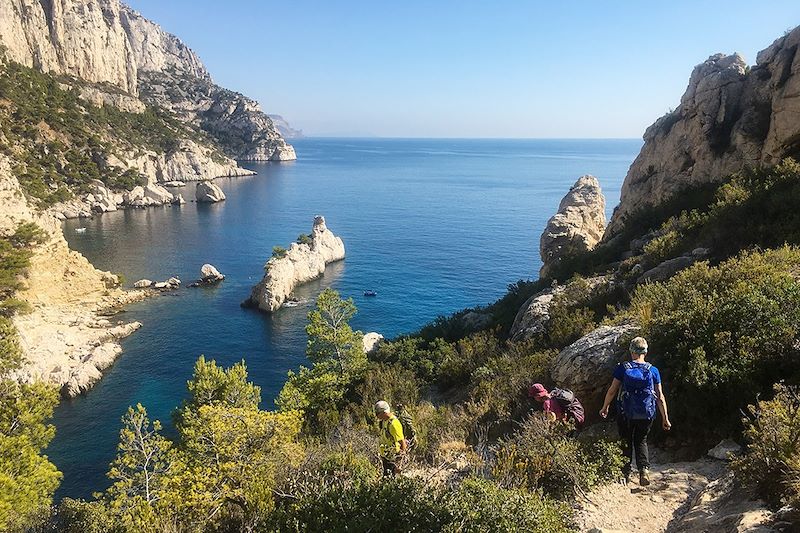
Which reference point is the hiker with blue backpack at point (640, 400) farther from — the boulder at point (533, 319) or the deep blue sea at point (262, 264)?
the deep blue sea at point (262, 264)

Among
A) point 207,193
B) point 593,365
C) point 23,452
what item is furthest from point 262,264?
point 593,365

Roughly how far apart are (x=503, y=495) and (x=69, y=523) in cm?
1604

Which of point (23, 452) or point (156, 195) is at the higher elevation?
point (156, 195)

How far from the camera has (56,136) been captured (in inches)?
3487

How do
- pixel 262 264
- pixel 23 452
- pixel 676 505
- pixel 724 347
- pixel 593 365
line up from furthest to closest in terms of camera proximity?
pixel 262 264
pixel 23 452
pixel 593 365
pixel 724 347
pixel 676 505

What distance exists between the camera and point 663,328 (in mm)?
9438

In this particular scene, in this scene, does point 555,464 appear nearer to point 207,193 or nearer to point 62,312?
point 62,312

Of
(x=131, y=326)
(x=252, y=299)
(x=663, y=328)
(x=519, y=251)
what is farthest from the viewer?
(x=519, y=251)

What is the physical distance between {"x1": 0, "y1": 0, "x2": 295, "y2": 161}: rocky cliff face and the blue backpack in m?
127

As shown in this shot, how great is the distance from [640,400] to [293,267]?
4925 centimetres

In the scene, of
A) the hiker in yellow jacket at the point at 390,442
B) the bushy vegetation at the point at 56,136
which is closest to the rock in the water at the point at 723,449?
the hiker in yellow jacket at the point at 390,442

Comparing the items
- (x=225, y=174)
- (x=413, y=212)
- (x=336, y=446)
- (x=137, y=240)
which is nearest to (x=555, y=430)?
(x=336, y=446)

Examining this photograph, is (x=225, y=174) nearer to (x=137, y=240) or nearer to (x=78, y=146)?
(x=78, y=146)

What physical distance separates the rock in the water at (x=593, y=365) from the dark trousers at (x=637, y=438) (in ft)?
6.88
